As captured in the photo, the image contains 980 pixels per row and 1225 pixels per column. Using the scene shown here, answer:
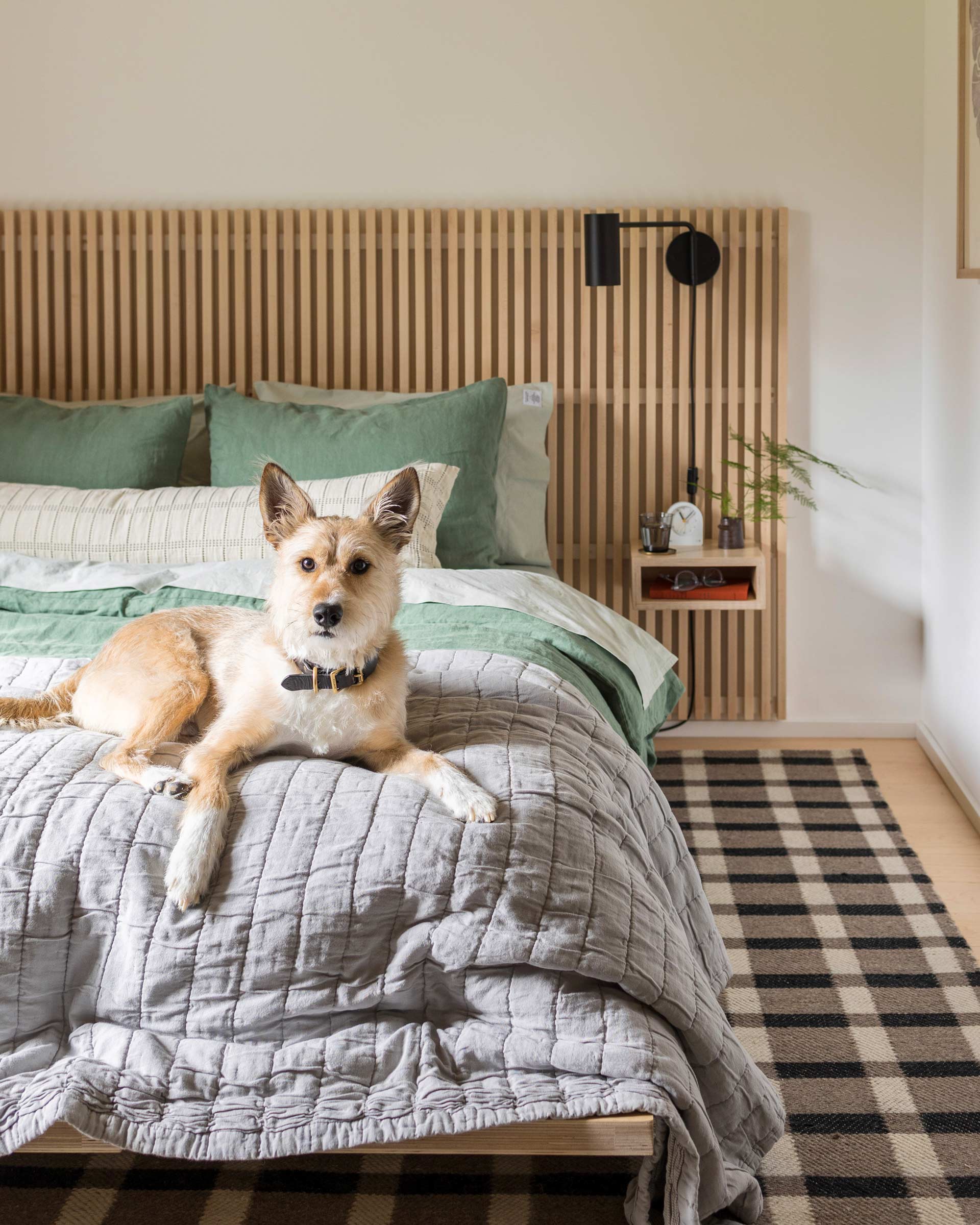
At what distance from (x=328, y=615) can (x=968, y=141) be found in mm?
2445

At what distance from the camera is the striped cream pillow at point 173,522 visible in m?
2.87

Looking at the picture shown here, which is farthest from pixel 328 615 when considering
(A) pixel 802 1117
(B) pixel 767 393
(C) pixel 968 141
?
(B) pixel 767 393

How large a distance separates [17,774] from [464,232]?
2.62m

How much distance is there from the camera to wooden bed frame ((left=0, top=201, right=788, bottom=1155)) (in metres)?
3.70

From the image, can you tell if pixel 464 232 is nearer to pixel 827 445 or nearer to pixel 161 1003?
pixel 827 445

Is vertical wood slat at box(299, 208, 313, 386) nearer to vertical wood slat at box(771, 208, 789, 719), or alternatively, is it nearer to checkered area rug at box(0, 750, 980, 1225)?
vertical wood slat at box(771, 208, 789, 719)

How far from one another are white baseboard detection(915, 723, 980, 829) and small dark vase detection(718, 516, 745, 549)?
2.74ft

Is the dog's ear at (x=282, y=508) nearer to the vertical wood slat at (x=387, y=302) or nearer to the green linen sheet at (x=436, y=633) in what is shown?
the green linen sheet at (x=436, y=633)

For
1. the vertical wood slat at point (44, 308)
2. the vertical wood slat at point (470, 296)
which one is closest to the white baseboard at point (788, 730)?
the vertical wood slat at point (470, 296)

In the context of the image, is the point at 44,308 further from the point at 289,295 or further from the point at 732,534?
the point at 732,534

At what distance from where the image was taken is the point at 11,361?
3.82 metres

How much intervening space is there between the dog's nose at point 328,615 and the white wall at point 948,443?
2.18 m

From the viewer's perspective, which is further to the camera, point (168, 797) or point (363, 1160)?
point (363, 1160)

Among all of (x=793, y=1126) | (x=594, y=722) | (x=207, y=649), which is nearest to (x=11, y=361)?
(x=207, y=649)
